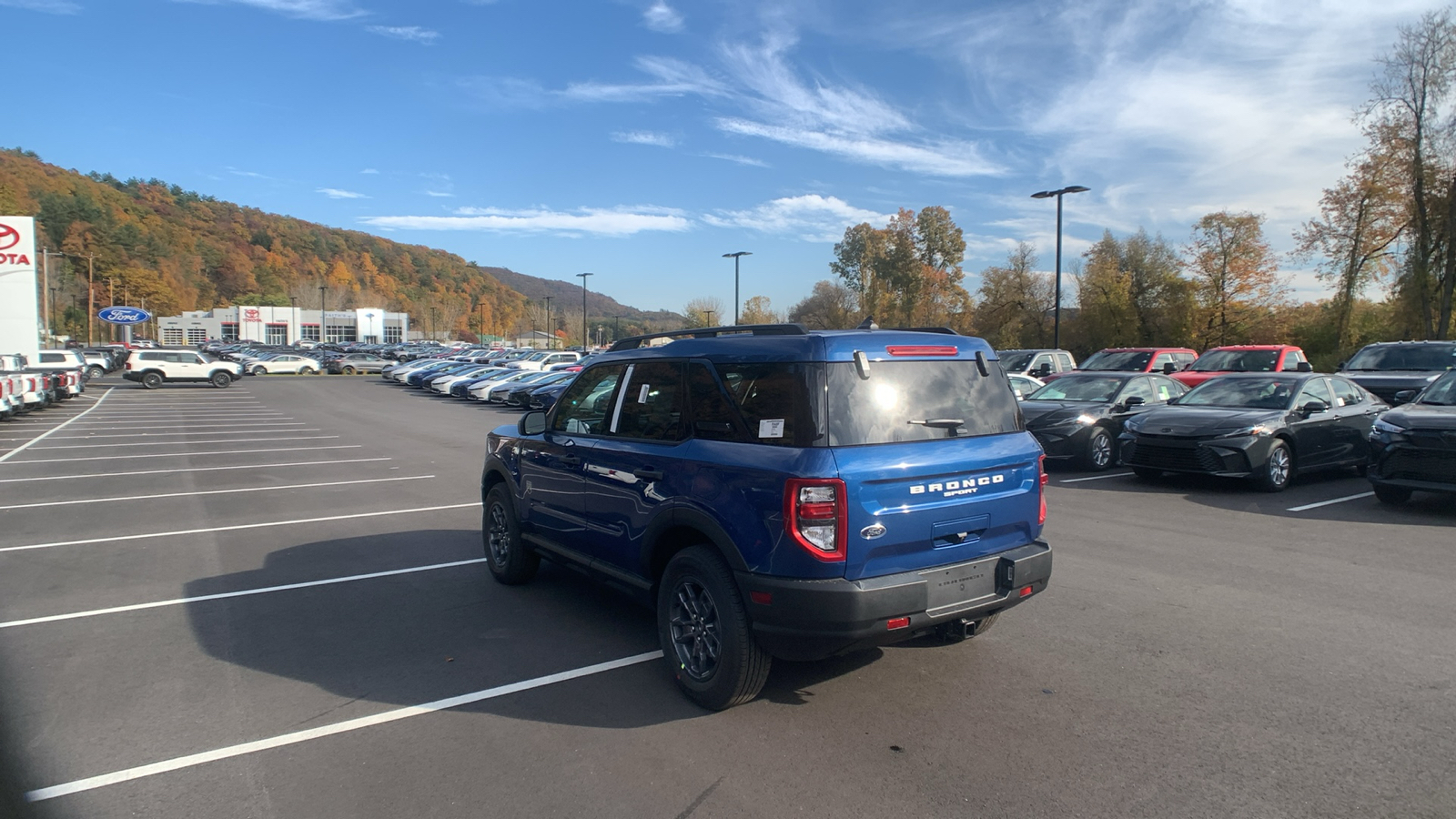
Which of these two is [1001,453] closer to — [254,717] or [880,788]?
[880,788]

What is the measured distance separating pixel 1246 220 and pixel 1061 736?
42.9 metres

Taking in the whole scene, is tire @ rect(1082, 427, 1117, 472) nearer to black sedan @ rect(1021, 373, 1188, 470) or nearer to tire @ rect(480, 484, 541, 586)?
black sedan @ rect(1021, 373, 1188, 470)

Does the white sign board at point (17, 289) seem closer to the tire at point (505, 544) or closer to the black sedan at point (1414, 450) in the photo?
the tire at point (505, 544)

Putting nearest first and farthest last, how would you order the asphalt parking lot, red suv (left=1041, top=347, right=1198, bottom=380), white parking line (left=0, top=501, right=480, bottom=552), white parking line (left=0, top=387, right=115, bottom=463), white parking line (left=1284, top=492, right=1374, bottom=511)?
the asphalt parking lot → white parking line (left=0, top=501, right=480, bottom=552) → white parking line (left=1284, top=492, right=1374, bottom=511) → white parking line (left=0, top=387, right=115, bottom=463) → red suv (left=1041, top=347, right=1198, bottom=380)

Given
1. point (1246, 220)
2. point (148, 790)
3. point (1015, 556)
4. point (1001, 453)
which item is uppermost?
point (1246, 220)

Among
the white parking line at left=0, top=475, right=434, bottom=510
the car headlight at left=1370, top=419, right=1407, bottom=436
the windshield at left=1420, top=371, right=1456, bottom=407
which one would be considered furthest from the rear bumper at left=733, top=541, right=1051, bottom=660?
the white parking line at left=0, top=475, right=434, bottom=510

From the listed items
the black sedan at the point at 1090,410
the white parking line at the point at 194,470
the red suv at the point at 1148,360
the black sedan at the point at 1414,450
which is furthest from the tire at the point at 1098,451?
the white parking line at the point at 194,470

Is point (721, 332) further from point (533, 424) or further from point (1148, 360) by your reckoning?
point (1148, 360)

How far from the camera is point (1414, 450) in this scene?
28.6 feet

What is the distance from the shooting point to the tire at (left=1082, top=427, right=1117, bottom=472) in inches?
484

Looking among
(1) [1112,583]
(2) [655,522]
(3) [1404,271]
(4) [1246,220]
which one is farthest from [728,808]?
(4) [1246,220]

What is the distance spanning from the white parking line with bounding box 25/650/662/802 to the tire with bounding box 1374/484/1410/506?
911cm

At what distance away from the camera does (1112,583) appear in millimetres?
6246

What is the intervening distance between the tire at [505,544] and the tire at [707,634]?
205 centimetres
